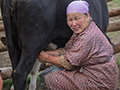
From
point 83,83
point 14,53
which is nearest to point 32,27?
point 14,53

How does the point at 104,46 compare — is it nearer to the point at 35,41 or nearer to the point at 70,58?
the point at 70,58

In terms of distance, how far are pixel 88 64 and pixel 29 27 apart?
2.35ft

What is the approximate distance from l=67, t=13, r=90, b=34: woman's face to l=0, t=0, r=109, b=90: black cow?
0.15 m

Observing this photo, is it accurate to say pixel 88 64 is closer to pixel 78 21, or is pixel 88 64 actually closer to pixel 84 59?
pixel 84 59

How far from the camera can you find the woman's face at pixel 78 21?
1.68m

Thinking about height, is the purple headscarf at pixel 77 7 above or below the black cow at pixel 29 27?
above

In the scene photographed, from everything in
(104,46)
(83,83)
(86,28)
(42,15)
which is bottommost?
(83,83)

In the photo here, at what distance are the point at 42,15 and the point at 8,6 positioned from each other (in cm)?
35

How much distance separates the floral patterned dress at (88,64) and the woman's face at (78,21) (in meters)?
0.05

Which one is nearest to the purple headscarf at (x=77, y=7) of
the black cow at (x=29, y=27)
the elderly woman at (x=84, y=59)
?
the elderly woman at (x=84, y=59)

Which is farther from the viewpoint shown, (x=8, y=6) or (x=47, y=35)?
(x=47, y=35)

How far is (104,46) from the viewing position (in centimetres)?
173

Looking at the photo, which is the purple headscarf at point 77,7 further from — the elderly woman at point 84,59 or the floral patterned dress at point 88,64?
the floral patterned dress at point 88,64

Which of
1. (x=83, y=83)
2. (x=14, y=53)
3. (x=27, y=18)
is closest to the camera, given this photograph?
A: (x=27, y=18)
